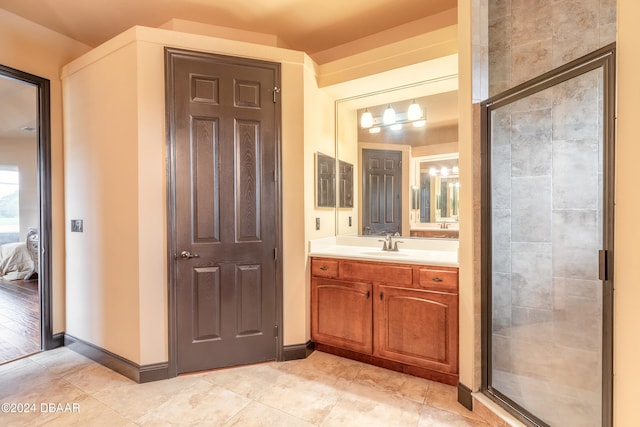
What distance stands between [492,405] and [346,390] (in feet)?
2.95

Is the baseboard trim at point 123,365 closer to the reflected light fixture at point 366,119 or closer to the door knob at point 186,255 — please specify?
the door knob at point 186,255

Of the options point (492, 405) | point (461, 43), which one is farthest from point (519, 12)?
point (492, 405)

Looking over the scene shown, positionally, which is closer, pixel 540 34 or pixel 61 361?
pixel 540 34

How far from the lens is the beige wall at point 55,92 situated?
2.62m

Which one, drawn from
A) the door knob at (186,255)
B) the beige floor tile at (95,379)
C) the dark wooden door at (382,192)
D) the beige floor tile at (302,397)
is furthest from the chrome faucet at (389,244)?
the beige floor tile at (95,379)

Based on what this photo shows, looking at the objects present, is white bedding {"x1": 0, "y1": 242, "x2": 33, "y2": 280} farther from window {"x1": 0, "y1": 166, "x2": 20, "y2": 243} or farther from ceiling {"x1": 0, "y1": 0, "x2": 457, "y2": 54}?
ceiling {"x1": 0, "y1": 0, "x2": 457, "y2": 54}

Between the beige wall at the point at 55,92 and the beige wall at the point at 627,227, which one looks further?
the beige wall at the point at 55,92

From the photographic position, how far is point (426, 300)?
2.21 metres

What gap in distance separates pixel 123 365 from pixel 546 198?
128 inches

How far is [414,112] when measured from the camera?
292 cm

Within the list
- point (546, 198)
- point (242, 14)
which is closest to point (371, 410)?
point (546, 198)

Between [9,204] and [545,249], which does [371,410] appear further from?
[9,204]

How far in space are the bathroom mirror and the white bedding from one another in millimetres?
3802

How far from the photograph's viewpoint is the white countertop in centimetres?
231
